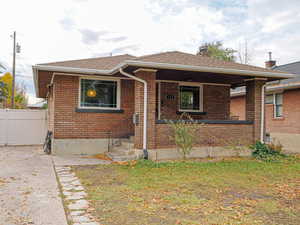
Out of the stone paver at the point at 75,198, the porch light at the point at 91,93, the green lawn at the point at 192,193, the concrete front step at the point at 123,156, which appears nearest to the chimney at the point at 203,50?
the porch light at the point at 91,93

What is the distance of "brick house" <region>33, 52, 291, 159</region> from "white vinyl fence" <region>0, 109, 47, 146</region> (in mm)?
3283

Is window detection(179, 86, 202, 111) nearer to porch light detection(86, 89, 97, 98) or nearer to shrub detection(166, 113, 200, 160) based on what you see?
shrub detection(166, 113, 200, 160)

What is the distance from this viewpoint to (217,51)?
3011 centimetres

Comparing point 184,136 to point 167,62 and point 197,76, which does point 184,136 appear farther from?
point 197,76

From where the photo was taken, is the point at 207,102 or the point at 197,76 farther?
the point at 207,102

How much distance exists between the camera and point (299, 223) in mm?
3562

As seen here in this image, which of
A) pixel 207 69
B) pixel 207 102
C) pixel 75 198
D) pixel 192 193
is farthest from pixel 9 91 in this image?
pixel 192 193

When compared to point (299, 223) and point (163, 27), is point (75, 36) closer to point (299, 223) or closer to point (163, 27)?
point (163, 27)

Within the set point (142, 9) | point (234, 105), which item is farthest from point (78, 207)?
point (234, 105)

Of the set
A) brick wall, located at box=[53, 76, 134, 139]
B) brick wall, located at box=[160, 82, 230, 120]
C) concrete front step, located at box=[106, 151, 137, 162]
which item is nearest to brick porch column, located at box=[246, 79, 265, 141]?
brick wall, located at box=[160, 82, 230, 120]

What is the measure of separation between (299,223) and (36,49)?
2116 centimetres

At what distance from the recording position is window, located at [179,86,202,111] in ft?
37.8

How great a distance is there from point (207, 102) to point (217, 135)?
8.83 feet

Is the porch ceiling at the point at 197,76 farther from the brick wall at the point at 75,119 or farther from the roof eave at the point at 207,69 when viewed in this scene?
the brick wall at the point at 75,119
